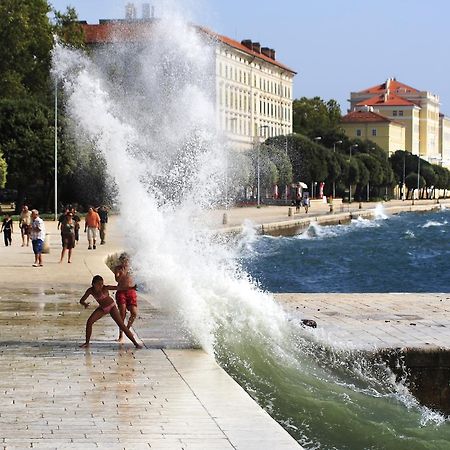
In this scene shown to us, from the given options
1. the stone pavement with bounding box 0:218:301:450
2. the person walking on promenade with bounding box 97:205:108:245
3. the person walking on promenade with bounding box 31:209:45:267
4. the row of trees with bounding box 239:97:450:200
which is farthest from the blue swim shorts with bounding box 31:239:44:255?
the row of trees with bounding box 239:97:450:200

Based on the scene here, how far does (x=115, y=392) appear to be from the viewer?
11.9m

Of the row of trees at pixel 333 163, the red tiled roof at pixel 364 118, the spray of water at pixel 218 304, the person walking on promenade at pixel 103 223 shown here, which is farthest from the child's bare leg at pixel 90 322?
the red tiled roof at pixel 364 118

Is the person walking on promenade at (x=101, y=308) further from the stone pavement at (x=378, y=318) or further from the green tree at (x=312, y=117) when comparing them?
the green tree at (x=312, y=117)

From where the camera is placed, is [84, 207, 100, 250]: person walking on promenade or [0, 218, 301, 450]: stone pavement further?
[84, 207, 100, 250]: person walking on promenade

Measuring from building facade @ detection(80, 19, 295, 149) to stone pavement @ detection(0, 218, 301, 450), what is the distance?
4892 centimetres

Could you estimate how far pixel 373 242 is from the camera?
215 ft

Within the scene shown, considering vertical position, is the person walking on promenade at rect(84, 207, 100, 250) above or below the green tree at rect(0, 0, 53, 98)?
below

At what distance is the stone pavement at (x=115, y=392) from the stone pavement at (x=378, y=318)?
262 centimetres

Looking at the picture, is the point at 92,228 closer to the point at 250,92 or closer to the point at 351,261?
the point at 351,261

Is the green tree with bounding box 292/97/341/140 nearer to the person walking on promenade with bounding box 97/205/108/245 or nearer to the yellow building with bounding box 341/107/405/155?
the yellow building with bounding box 341/107/405/155

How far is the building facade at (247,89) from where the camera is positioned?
8581cm

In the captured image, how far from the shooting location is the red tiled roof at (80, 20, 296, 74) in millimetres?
35112

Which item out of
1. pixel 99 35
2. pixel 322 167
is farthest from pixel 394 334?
pixel 322 167

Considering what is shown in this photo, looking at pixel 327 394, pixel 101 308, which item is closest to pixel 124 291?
pixel 101 308
